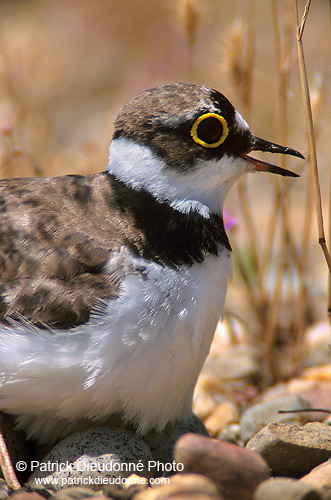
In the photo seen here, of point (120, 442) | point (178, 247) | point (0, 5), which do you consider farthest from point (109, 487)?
point (0, 5)

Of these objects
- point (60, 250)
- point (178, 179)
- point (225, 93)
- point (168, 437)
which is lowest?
point (168, 437)

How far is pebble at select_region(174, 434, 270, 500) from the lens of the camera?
6.45 ft

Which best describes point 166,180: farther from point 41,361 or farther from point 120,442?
point 120,442

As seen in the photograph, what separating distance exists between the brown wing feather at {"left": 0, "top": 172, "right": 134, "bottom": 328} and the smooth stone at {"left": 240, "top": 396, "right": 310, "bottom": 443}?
111cm

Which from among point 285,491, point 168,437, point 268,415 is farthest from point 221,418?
point 285,491

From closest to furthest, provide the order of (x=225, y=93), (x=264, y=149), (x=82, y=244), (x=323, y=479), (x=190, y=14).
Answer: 1. (x=323, y=479)
2. (x=82, y=244)
3. (x=264, y=149)
4. (x=190, y=14)
5. (x=225, y=93)

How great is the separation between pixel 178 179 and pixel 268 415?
129 centimetres

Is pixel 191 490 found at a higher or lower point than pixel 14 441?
higher

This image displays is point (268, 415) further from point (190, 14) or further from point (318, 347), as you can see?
point (190, 14)

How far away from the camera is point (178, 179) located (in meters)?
2.64

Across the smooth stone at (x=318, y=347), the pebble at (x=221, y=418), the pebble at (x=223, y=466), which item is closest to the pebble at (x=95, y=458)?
the pebble at (x=223, y=466)

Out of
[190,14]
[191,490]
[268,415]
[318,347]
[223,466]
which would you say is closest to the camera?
[191,490]

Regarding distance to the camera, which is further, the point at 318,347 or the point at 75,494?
the point at 318,347

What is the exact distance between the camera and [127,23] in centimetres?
964
